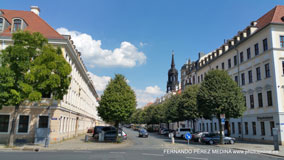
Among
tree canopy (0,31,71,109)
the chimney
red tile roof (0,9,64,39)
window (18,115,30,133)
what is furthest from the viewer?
the chimney

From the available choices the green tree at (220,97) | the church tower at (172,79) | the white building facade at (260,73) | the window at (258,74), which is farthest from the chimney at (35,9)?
the church tower at (172,79)

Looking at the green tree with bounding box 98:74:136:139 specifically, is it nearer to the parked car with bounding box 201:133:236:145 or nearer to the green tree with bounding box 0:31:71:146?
the green tree with bounding box 0:31:71:146

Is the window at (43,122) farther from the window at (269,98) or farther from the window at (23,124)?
the window at (269,98)

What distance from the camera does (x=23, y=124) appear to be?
25031mm

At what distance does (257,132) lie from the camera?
102 feet

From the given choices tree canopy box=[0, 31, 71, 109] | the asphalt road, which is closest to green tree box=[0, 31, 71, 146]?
tree canopy box=[0, 31, 71, 109]

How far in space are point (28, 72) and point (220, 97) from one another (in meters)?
20.7

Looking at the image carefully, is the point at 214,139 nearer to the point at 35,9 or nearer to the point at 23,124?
the point at 23,124

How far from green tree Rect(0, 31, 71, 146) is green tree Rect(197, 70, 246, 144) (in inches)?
641

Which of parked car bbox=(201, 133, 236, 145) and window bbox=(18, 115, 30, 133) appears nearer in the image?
window bbox=(18, 115, 30, 133)

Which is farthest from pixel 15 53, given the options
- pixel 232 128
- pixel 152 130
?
pixel 152 130

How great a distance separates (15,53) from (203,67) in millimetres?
40536

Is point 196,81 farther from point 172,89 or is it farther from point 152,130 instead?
point 172,89

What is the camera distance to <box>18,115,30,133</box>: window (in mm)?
24906
